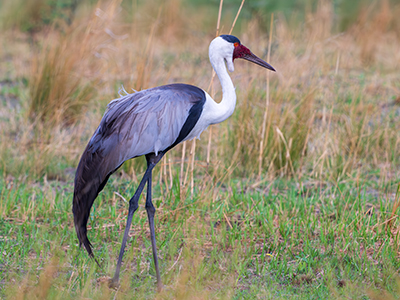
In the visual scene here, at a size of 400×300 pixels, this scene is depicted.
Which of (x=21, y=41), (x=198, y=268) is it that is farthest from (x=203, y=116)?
(x=21, y=41)

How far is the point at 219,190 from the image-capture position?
4.39 m

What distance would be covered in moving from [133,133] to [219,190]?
166 cm

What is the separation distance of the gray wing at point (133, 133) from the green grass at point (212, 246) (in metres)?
0.39

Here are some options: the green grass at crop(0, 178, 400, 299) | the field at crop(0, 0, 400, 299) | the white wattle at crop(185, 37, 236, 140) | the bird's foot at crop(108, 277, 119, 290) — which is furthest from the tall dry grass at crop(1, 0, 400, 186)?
the bird's foot at crop(108, 277, 119, 290)

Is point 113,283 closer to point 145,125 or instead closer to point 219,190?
point 145,125

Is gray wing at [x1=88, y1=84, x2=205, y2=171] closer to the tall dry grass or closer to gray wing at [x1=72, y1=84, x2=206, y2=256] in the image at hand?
gray wing at [x1=72, y1=84, x2=206, y2=256]

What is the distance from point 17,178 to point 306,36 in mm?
3988

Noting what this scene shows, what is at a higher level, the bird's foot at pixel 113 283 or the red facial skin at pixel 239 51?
the red facial skin at pixel 239 51

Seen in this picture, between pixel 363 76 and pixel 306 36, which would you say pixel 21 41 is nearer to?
pixel 306 36

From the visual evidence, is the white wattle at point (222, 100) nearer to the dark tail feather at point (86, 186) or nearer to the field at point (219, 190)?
the dark tail feather at point (86, 186)

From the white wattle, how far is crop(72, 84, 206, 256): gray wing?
6cm

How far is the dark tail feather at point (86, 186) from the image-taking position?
114 inches

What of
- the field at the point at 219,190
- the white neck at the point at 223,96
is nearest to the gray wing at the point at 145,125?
the white neck at the point at 223,96

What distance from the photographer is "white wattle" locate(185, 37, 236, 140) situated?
300cm
